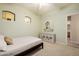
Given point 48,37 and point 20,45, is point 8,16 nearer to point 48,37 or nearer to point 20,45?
point 20,45

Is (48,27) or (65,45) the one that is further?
(65,45)

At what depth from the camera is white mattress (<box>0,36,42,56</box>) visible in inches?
83.4

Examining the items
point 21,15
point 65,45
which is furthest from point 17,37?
point 65,45

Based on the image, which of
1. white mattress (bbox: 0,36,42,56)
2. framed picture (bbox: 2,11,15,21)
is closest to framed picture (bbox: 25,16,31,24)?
framed picture (bbox: 2,11,15,21)

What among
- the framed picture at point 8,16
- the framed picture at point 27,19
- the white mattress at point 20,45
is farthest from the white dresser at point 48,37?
the framed picture at point 8,16

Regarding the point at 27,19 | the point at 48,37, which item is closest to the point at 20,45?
the point at 27,19

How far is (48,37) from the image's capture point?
3.44 metres

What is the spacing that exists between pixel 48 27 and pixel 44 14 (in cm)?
50

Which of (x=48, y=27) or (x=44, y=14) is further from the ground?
(x=44, y=14)

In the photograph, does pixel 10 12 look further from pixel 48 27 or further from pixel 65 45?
pixel 65 45

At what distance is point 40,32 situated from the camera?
3225 mm

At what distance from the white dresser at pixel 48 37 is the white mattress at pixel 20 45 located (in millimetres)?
207

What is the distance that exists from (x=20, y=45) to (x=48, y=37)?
1.25 metres

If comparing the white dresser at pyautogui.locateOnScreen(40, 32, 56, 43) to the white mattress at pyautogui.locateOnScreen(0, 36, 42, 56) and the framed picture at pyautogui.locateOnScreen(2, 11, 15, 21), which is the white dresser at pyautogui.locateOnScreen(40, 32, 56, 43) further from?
the framed picture at pyautogui.locateOnScreen(2, 11, 15, 21)
